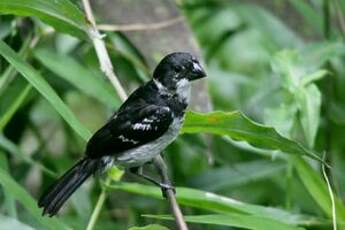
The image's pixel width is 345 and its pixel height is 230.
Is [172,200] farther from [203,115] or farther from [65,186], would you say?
[65,186]

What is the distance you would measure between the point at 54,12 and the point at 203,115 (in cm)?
56

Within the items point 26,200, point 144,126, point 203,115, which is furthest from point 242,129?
point 26,200

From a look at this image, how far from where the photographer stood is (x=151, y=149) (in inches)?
124

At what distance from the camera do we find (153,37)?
3713 millimetres

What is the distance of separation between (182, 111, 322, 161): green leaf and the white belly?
40 mm

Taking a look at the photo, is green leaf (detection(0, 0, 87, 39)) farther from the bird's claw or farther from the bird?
the bird's claw

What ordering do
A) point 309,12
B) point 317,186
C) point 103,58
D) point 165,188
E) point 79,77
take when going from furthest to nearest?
1. point 309,12
2. point 79,77
3. point 317,186
4. point 103,58
5. point 165,188

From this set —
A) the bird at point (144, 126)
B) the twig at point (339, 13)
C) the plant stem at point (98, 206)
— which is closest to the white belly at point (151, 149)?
the bird at point (144, 126)

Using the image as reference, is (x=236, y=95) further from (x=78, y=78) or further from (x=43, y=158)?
(x=78, y=78)

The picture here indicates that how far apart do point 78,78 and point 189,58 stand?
1.76 ft

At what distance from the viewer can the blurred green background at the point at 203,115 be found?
296cm

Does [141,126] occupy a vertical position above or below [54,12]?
below

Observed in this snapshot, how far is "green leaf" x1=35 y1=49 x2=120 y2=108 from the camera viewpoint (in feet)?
11.6

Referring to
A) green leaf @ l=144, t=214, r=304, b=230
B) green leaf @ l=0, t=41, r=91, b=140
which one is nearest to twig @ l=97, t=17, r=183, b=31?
green leaf @ l=0, t=41, r=91, b=140
